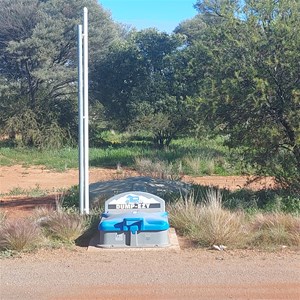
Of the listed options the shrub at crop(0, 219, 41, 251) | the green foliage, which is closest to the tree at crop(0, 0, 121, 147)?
the green foliage

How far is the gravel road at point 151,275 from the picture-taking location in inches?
236

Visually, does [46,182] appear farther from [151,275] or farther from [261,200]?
[151,275]

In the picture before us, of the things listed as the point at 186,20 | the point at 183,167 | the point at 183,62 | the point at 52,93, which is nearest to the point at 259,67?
the point at 183,167

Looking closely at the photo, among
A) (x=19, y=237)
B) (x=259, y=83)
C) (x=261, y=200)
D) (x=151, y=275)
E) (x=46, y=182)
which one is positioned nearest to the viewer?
(x=151, y=275)

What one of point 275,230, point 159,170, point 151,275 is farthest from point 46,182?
point 151,275

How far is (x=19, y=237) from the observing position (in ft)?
25.7

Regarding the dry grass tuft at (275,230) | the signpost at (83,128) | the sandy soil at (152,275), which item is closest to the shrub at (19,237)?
the sandy soil at (152,275)

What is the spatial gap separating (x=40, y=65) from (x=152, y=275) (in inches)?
1116

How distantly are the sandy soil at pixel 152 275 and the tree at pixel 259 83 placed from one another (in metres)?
3.45

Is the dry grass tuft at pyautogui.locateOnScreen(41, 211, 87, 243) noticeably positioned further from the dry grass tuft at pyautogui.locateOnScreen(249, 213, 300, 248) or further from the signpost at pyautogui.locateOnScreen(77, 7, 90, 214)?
the dry grass tuft at pyautogui.locateOnScreen(249, 213, 300, 248)

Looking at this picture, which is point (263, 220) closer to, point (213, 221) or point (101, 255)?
point (213, 221)

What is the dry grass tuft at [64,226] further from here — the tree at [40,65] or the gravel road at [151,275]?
the tree at [40,65]

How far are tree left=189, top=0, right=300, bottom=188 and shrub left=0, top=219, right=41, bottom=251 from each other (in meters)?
4.34

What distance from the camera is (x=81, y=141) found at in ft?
31.1
